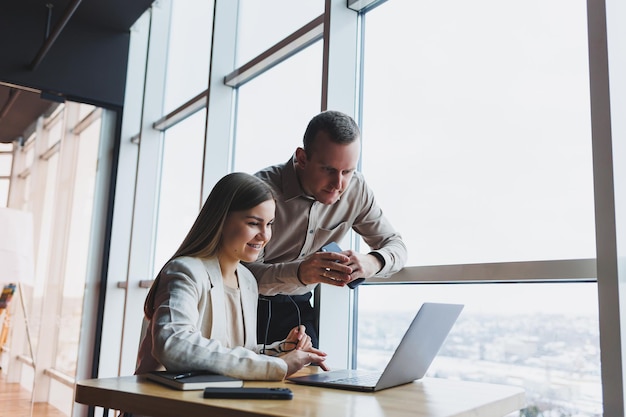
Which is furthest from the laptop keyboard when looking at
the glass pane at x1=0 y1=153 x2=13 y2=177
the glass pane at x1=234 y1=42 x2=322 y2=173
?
the glass pane at x1=0 y1=153 x2=13 y2=177

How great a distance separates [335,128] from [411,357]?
77 cm

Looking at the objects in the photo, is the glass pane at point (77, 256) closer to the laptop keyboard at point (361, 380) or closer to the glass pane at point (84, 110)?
the glass pane at point (84, 110)

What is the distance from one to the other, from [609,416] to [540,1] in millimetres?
1257

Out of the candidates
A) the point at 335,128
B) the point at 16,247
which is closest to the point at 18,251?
the point at 16,247

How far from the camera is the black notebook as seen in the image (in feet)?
3.97

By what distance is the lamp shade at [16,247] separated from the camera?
13.0ft

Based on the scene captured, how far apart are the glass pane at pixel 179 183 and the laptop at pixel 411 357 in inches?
97.8

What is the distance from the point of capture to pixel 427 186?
7.16 feet

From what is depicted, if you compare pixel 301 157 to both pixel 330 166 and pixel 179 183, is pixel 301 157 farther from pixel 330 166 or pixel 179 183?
pixel 179 183

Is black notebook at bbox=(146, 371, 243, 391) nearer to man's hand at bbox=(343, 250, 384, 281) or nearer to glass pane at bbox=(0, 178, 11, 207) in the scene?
man's hand at bbox=(343, 250, 384, 281)

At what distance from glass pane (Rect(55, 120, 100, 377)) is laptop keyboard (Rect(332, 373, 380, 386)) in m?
3.47

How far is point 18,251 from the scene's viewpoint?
4031mm

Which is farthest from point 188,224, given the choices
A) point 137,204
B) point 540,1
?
point 540,1

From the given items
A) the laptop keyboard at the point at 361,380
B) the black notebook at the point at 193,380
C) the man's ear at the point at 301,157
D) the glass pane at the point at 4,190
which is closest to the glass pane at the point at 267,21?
the man's ear at the point at 301,157
